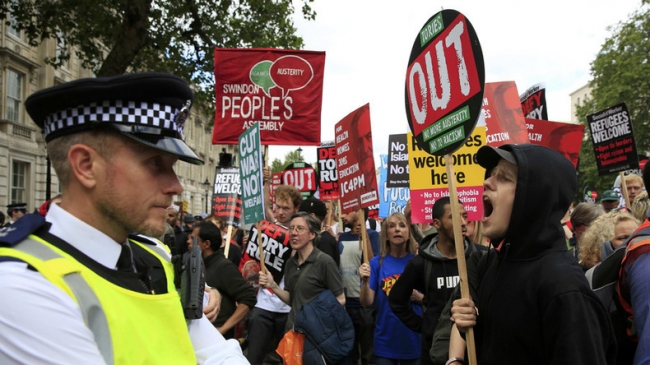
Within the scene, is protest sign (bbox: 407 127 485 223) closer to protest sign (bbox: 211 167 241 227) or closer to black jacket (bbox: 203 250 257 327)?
black jacket (bbox: 203 250 257 327)

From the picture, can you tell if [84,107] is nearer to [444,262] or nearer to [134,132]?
[134,132]

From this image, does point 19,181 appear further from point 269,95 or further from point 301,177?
point 269,95

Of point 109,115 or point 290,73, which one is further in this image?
point 290,73

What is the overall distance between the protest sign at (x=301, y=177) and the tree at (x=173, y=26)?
4.21 meters

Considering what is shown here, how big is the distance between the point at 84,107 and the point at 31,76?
94.7 ft

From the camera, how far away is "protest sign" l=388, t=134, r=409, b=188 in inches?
409

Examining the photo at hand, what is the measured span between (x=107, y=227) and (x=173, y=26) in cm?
1707

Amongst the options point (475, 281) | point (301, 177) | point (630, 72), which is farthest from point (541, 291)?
point (630, 72)

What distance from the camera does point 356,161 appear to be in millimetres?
7141

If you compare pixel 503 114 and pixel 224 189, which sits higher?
pixel 503 114

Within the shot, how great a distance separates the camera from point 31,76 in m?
27.4

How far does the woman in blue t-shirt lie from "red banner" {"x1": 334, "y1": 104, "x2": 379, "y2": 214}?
62 centimetres

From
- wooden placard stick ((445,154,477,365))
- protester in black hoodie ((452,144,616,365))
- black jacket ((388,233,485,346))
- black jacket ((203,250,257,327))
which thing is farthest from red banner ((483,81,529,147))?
protester in black hoodie ((452,144,616,365))

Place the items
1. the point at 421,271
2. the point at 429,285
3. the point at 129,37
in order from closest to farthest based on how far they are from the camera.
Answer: the point at 429,285
the point at 421,271
the point at 129,37
